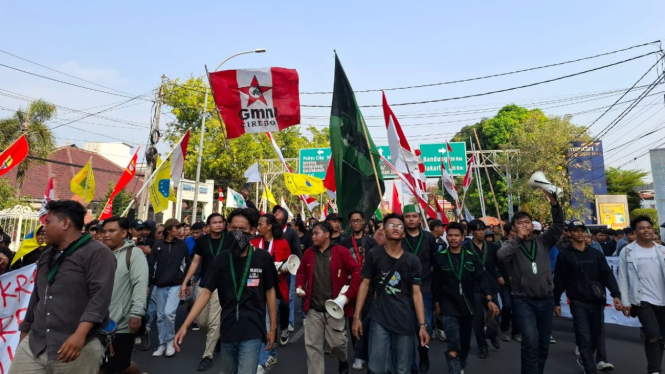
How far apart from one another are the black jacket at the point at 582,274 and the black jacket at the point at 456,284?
880mm

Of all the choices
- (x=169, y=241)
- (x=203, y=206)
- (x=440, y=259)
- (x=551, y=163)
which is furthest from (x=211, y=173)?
(x=440, y=259)

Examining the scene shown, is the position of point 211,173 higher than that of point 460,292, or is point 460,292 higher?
point 211,173

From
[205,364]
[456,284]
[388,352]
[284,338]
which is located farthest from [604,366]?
[205,364]

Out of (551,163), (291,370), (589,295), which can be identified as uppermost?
(551,163)

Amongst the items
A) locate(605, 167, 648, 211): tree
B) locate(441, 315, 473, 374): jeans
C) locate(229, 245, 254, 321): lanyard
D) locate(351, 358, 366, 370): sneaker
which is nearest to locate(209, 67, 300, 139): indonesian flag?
locate(351, 358, 366, 370): sneaker

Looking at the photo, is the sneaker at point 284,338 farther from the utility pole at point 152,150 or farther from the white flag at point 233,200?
the utility pole at point 152,150

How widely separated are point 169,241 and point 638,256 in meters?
6.13

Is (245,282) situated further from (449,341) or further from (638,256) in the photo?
(638,256)

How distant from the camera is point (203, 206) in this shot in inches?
1304

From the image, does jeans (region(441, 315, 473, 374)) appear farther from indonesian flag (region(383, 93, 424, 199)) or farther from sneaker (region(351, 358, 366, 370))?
indonesian flag (region(383, 93, 424, 199))

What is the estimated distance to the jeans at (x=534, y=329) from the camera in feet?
15.4

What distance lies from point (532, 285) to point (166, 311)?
15.6 feet

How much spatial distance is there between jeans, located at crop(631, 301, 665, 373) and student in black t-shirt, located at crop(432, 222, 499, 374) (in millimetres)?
1632

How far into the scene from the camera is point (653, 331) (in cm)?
488
